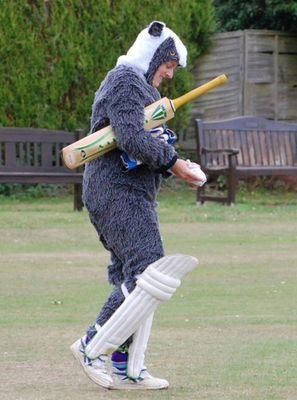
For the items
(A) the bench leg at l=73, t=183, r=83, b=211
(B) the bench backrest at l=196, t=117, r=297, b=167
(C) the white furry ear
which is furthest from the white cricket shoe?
(B) the bench backrest at l=196, t=117, r=297, b=167

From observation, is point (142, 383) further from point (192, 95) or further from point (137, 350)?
point (192, 95)

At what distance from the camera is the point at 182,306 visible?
9297mm

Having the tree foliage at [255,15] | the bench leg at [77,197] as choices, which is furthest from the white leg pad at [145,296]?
the tree foliage at [255,15]

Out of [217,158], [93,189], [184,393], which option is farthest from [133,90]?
[217,158]

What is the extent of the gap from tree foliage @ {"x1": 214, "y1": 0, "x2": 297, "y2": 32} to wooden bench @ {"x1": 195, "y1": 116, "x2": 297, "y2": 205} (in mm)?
2576

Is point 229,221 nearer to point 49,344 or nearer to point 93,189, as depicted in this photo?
point 49,344

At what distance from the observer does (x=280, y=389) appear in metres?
6.20

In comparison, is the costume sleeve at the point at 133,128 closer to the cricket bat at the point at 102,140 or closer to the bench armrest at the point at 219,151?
the cricket bat at the point at 102,140

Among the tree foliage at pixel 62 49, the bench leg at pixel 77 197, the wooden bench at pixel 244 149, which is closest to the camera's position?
the bench leg at pixel 77 197

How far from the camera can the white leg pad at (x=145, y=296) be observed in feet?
19.6

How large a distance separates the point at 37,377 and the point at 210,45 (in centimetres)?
1424

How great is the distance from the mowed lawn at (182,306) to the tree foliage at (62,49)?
7.95 ft

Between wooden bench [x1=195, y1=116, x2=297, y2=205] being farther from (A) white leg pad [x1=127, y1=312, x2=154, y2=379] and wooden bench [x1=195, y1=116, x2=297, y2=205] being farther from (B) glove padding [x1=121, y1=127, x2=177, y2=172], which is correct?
(A) white leg pad [x1=127, y1=312, x2=154, y2=379]

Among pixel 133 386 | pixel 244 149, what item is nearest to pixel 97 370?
pixel 133 386
